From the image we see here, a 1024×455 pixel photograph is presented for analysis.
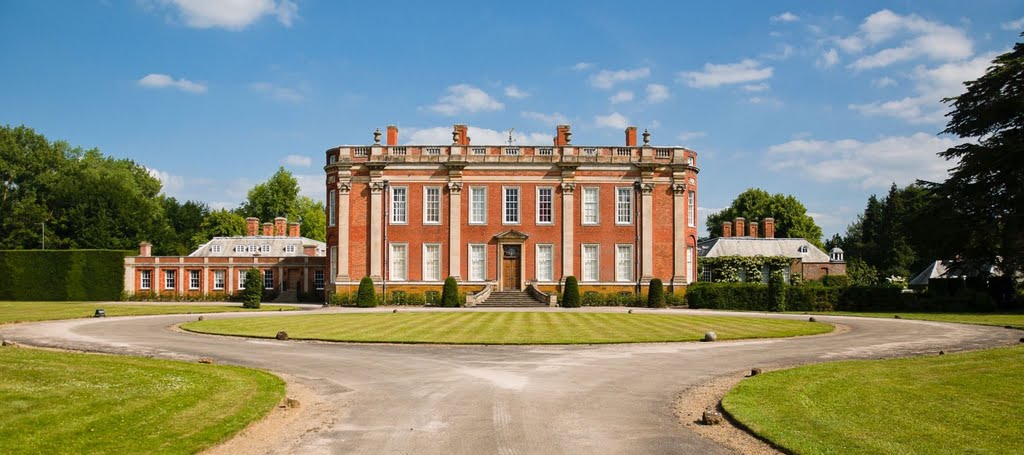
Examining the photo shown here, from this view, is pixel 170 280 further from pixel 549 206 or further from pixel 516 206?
pixel 549 206

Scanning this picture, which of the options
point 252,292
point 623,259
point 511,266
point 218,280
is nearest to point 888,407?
point 623,259

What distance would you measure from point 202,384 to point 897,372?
Result: 13.4m

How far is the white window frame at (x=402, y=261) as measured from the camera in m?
48.2

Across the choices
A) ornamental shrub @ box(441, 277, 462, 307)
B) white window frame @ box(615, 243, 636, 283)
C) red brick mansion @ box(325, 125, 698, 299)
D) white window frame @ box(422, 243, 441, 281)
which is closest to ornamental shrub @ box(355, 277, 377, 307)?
red brick mansion @ box(325, 125, 698, 299)

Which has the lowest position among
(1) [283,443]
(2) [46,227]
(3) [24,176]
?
(1) [283,443]

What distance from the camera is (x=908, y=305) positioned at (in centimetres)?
4184

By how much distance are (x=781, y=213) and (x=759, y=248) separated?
20170mm

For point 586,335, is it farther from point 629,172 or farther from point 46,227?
point 46,227

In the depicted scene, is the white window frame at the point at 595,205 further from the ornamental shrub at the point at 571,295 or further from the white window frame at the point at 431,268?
the white window frame at the point at 431,268

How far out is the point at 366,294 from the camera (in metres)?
45.2

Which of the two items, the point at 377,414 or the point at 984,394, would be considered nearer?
the point at 377,414

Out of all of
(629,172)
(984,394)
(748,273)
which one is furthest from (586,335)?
(748,273)

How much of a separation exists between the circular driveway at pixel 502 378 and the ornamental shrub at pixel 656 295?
18.2 metres

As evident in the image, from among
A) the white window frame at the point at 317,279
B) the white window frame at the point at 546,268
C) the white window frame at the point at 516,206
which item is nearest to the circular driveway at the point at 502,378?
the white window frame at the point at 546,268
